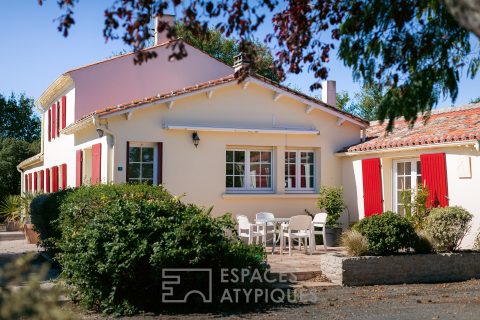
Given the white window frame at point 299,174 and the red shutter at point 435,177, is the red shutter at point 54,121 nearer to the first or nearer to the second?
the white window frame at point 299,174

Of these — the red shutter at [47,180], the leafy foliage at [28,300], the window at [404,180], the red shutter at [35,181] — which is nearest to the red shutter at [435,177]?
the window at [404,180]

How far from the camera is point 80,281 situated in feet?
26.1

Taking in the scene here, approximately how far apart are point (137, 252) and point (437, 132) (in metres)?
9.15

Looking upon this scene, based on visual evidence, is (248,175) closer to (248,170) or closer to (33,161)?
(248,170)

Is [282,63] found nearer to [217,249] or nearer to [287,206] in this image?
[217,249]

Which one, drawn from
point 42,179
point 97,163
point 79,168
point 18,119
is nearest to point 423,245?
point 97,163

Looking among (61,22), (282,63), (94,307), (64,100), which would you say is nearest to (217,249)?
(94,307)

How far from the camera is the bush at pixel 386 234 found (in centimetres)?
1030

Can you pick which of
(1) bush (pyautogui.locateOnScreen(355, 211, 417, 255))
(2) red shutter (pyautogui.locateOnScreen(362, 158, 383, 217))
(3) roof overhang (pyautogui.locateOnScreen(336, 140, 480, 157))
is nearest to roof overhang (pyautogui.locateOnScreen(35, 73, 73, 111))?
(3) roof overhang (pyautogui.locateOnScreen(336, 140, 480, 157))

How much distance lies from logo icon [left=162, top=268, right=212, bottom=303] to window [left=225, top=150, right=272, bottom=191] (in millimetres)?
7802

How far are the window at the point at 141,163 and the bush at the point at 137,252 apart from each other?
6.27 metres

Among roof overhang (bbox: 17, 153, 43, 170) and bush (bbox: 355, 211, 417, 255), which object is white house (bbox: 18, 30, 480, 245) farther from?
roof overhang (bbox: 17, 153, 43, 170)

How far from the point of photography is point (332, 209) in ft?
51.4

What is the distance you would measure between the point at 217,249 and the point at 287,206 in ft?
26.8
